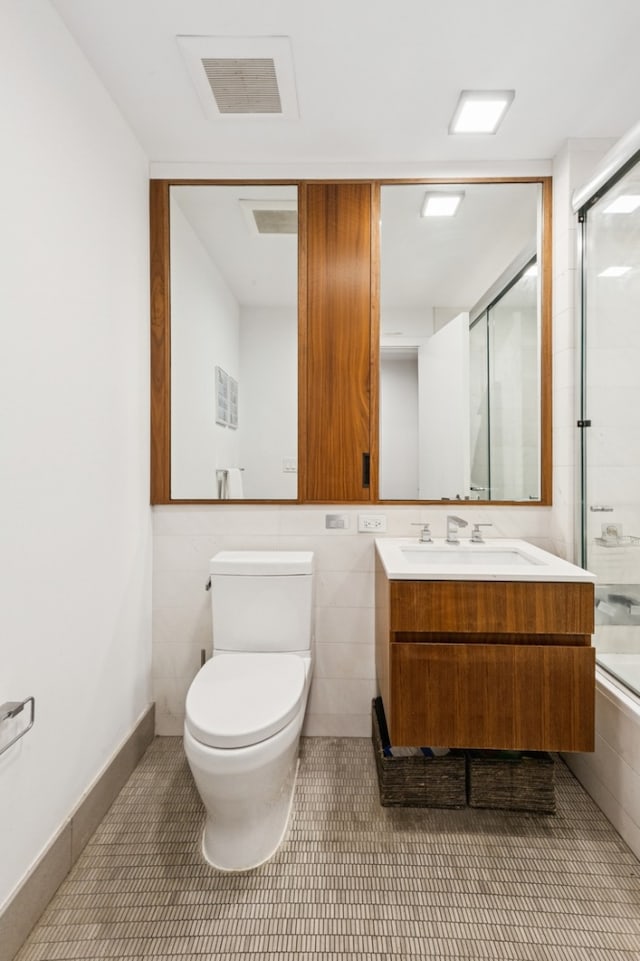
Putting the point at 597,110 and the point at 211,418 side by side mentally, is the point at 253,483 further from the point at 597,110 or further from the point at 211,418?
the point at 597,110

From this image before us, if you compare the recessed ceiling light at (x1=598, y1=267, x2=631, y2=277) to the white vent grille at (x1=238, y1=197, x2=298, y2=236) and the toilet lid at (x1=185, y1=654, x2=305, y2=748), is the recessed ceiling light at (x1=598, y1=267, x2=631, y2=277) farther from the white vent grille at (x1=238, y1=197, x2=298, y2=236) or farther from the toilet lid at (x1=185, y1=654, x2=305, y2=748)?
the toilet lid at (x1=185, y1=654, x2=305, y2=748)

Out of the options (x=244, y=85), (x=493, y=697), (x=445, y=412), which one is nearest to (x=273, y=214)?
(x=244, y=85)

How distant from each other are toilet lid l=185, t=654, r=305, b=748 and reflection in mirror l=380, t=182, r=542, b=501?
2.68ft

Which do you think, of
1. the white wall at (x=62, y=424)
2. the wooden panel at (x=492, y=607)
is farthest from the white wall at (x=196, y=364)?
the wooden panel at (x=492, y=607)

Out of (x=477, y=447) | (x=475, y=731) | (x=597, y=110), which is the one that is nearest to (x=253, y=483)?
(x=477, y=447)

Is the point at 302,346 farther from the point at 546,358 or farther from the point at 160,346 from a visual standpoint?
the point at 546,358

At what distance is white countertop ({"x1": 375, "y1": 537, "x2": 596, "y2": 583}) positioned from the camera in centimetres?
138

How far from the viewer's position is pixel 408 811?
1.54 meters

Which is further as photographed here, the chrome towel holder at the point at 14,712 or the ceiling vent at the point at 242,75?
the ceiling vent at the point at 242,75

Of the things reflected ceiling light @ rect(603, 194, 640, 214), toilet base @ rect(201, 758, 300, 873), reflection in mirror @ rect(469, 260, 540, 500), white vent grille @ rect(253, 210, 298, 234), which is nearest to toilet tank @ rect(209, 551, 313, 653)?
toilet base @ rect(201, 758, 300, 873)

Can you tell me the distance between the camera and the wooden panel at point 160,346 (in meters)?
1.92

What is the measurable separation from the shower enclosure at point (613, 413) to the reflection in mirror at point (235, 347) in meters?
1.14

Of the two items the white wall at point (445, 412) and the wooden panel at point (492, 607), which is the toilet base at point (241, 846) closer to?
the wooden panel at point (492, 607)

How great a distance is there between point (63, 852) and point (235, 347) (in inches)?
69.3
